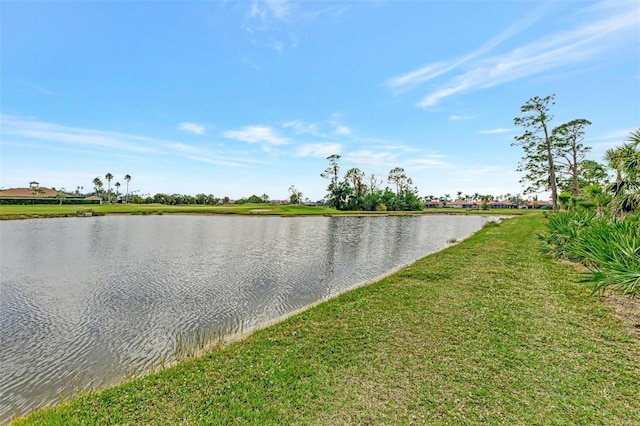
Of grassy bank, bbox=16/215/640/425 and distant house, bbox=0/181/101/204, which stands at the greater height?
distant house, bbox=0/181/101/204

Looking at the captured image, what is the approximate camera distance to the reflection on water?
500 centimetres

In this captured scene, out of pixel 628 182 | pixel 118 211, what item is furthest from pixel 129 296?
pixel 118 211

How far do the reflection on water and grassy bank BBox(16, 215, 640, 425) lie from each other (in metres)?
1.45

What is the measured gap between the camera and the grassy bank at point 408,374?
3.26m

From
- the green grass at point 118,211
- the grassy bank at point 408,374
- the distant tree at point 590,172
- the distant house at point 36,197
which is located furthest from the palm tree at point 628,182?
the distant house at point 36,197

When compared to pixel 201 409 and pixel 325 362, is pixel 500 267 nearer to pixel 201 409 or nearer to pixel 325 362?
pixel 325 362

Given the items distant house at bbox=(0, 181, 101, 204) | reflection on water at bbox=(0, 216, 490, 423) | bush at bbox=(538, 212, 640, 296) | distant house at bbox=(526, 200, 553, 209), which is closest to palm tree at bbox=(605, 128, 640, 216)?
bush at bbox=(538, 212, 640, 296)

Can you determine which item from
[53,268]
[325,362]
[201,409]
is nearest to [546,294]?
[325,362]

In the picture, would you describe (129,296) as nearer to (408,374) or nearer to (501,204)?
(408,374)

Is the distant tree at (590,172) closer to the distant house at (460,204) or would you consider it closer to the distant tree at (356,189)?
the distant tree at (356,189)

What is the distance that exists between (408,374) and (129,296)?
816 centimetres

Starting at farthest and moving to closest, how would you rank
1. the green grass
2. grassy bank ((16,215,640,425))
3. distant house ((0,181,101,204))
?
distant house ((0,181,101,204))
the green grass
grassy bank ((16,215,640,425))

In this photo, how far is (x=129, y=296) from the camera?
844 cm

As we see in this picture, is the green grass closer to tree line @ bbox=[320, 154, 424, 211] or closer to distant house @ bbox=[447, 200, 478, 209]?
tree line @ bbox=[320, 154, 424, 211]
